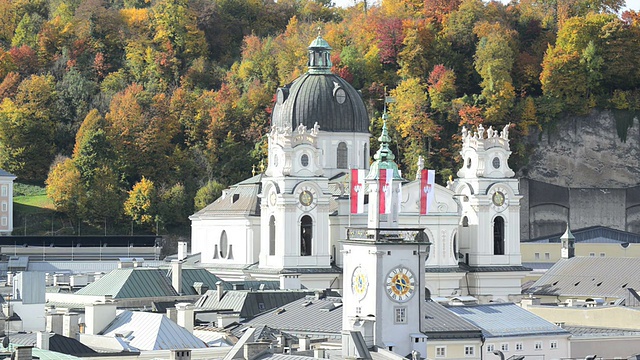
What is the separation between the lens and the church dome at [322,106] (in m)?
103

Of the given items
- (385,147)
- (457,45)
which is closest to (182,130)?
(457,45)

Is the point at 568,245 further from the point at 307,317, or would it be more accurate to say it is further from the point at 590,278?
the point at 307,317

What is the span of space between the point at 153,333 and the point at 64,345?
433 cm

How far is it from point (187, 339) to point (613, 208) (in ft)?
203

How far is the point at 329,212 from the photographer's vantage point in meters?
98.6

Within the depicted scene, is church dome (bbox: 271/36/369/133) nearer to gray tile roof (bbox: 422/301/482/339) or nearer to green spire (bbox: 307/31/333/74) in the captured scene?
green spire (bbox: 307/31/333/74)

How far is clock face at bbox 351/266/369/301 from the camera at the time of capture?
62.7 metres

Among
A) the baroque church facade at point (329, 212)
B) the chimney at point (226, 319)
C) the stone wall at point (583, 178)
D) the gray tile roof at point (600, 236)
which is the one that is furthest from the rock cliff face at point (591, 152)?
the chimney at point (226, 319)

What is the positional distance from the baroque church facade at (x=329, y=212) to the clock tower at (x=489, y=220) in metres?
0.05

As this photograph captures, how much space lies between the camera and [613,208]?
123 metres

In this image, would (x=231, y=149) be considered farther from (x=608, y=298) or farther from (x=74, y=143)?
(x=608, y=298)

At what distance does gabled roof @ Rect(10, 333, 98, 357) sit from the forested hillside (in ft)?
185

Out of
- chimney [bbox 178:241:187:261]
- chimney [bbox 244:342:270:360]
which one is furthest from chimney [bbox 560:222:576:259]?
chimney [bbox 244:342:270:360]

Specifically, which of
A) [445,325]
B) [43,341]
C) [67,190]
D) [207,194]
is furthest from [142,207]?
[43,341]
